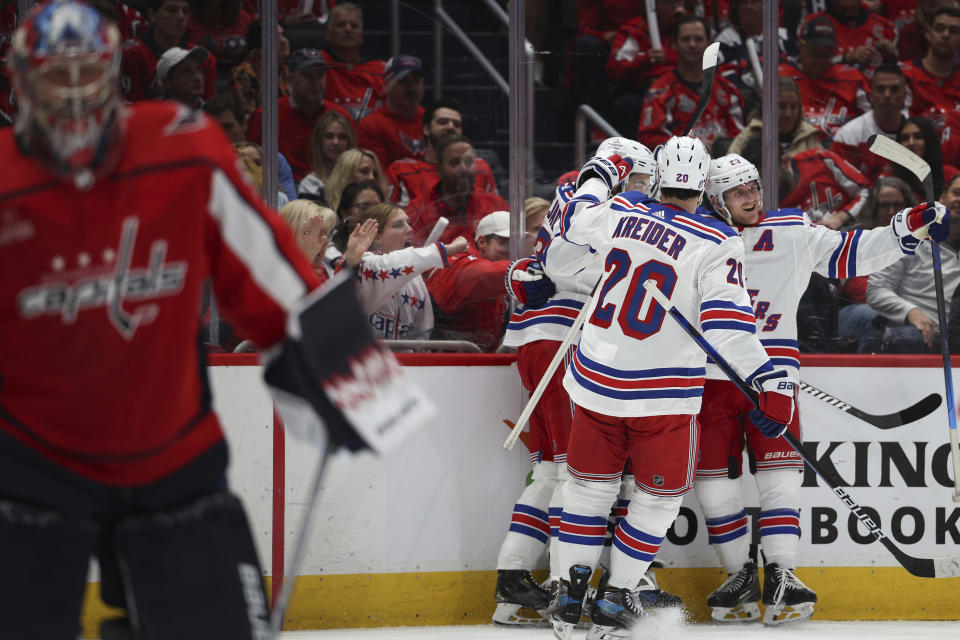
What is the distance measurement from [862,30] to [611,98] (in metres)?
0.98

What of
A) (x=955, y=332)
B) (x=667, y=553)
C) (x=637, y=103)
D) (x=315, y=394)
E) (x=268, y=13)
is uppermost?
(x=268, y=13)

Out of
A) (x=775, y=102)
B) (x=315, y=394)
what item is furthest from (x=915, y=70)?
(x=315, y=394)

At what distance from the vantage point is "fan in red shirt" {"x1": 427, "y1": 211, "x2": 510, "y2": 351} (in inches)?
164

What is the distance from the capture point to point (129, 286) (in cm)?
167

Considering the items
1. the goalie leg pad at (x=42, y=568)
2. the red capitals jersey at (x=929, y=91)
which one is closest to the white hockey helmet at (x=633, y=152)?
the red capitals jersey at (x=929, y=91)

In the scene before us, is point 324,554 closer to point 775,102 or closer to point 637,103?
point 637,103

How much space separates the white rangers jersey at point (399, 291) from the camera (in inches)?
159

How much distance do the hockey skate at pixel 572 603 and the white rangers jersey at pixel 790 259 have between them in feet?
3.26

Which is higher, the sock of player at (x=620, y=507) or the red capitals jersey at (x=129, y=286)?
the red capitals jersey at (x=129, y=286)

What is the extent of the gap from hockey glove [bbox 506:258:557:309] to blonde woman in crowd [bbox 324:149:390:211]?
55 cm

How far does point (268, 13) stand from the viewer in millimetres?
4059

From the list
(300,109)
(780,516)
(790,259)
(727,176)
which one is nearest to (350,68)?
(300,109)

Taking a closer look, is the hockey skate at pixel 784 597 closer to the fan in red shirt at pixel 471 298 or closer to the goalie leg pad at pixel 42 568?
the fan in red shirt at pixel 471 298

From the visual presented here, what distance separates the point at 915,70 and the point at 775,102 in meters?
0.60
